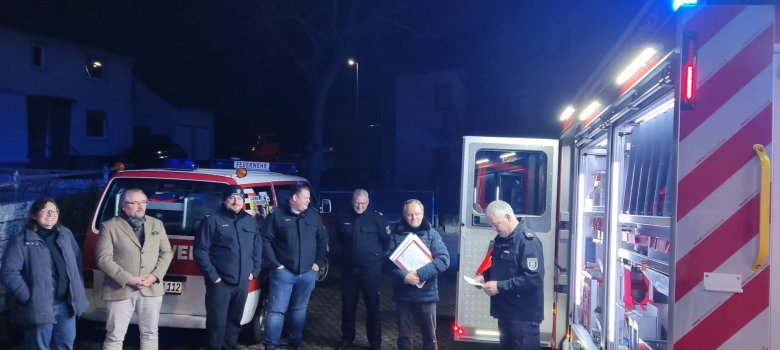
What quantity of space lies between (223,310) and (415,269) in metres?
1.99

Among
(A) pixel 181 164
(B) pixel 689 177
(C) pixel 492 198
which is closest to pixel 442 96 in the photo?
(A) pixel 181 164

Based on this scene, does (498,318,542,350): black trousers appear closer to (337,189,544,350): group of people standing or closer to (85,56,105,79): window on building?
(337,189,544,350): group of people standing

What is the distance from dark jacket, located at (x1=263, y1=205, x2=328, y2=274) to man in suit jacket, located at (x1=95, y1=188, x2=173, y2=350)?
1.23m

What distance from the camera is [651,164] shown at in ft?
15.7

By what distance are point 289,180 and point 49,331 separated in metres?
3.99

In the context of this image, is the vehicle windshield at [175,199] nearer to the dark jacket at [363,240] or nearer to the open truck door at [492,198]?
the dark jacket at [363,240]

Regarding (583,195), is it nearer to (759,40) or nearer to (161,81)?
(759,40)

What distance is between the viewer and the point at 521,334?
5184mm

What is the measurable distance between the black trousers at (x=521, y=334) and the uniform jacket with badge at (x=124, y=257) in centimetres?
324

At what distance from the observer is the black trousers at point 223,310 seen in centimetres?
665

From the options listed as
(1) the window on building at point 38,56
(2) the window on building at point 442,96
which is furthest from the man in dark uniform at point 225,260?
(2) the window on building at point 442,96

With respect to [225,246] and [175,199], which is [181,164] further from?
[225,246]

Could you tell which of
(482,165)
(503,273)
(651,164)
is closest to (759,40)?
(651,164)

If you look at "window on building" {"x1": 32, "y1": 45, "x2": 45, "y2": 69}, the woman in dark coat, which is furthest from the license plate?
"window on building" {"x1": 32, "y1": 45, "x2": 45, "y2": 69}
